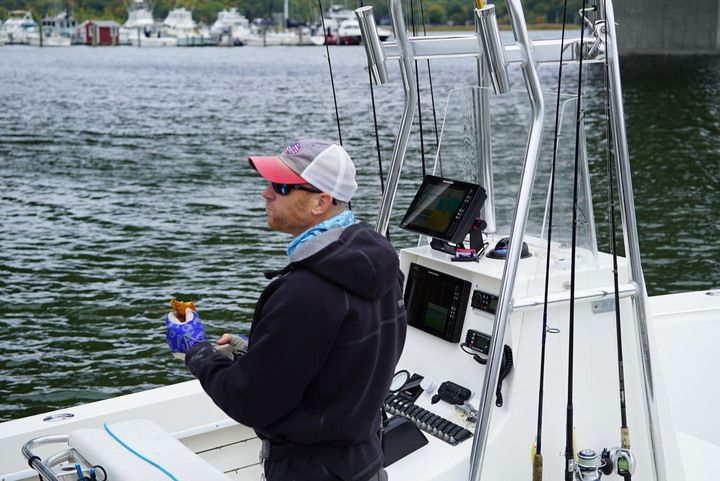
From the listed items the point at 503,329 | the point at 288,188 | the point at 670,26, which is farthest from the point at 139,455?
the point at 670,26

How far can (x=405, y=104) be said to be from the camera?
9.15ft

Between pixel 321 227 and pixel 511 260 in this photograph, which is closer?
pixel 321 227

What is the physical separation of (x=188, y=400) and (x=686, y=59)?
133 ft

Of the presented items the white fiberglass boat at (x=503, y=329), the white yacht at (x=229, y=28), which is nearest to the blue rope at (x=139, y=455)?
the white fiberglass boat at (x=503, y=329)

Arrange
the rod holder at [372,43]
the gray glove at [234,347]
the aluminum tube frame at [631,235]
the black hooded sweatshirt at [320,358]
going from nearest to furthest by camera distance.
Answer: the black hooded sweatshirt at [320,358]
the gray glove at [234,347]
the aluminum tube frame at [631,235]
the rod holder at [372,43]

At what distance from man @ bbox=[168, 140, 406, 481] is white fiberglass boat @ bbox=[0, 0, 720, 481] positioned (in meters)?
0.43

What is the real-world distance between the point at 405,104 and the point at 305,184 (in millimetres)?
1029

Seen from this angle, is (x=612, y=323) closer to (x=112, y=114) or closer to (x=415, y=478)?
(x=415, y=478)

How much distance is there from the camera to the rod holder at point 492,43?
7.95ft

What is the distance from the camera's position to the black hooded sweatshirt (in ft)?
5.63

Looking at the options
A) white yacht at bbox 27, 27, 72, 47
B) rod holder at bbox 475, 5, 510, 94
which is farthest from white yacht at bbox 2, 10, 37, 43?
rod holder at bbox 475, 5, 510, 94

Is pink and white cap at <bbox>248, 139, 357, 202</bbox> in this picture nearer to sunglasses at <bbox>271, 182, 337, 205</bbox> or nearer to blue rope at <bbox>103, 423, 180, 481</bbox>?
sunglasses at <bbox>271, 182, 337, 205</bbox>

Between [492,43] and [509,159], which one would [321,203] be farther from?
[509,159]

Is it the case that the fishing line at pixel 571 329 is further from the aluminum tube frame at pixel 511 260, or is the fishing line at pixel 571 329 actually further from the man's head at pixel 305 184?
the man's head at pixel 305 184
